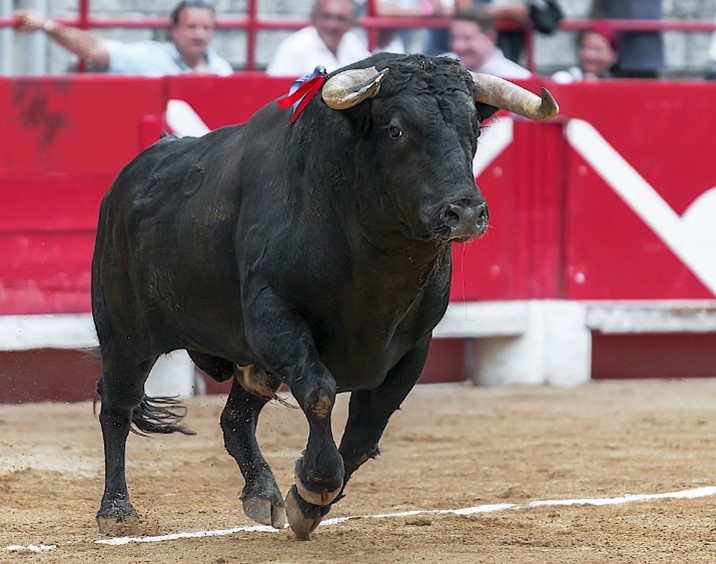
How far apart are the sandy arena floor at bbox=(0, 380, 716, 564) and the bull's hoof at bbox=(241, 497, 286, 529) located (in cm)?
11

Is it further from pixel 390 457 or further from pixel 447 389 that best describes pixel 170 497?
pixel 447 389

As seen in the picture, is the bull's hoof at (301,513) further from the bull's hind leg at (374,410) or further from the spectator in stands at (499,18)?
the spectator in stands at (499,18)

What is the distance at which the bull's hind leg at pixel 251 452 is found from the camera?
558 centimetres

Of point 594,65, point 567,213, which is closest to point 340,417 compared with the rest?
point 567,213

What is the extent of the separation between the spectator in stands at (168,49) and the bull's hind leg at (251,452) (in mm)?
3240

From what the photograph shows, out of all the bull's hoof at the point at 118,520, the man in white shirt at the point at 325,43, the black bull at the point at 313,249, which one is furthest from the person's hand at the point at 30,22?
the bull's hoof at the point at 118,520

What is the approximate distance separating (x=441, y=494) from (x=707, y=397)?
3.22 meters

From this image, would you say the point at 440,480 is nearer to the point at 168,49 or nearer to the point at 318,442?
the point at 318,442

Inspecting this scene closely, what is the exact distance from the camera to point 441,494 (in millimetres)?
6223

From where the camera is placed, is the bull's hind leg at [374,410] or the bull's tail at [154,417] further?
the bull's tail at [154,417]

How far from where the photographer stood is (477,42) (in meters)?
9.07

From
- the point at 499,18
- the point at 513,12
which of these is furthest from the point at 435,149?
the point at 513,12

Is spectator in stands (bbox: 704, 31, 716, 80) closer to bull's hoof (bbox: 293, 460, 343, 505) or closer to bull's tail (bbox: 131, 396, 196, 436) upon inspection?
bull's tail (bbox: 131, 396, 196, 436)

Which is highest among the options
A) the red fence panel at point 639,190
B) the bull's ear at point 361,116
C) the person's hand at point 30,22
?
the person's hand at point 30,22
